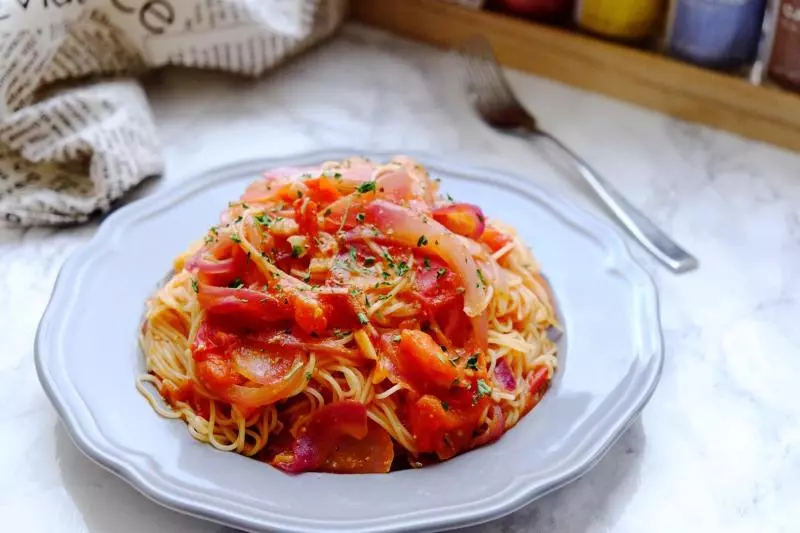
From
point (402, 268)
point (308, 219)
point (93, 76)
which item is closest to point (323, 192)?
point (308, 219)

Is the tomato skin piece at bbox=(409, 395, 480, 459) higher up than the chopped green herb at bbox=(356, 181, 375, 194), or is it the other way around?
the chopped green herb at bbox=(356, 181, 375, 194)

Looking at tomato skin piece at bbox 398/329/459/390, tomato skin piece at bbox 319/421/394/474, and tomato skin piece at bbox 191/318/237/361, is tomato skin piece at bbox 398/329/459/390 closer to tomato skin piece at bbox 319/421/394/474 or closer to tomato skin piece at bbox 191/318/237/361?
tomato skin piece at bbox 319/421/394/474

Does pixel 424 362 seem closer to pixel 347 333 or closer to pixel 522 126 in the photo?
pixel 347 333

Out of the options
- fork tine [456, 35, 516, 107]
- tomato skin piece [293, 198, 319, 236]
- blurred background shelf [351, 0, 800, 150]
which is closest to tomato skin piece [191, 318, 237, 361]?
tomato skin piece [293, 198, 319, 236]

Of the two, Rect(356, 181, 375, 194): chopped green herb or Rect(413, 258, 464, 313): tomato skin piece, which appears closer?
Rect(413, 258, 464, 313): tomato skin piece

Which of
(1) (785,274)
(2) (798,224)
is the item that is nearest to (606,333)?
(1) (785,274)

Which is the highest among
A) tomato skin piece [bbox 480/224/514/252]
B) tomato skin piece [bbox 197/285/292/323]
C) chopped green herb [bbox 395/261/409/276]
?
chopped green herb [bbox 395/261/409/276]
